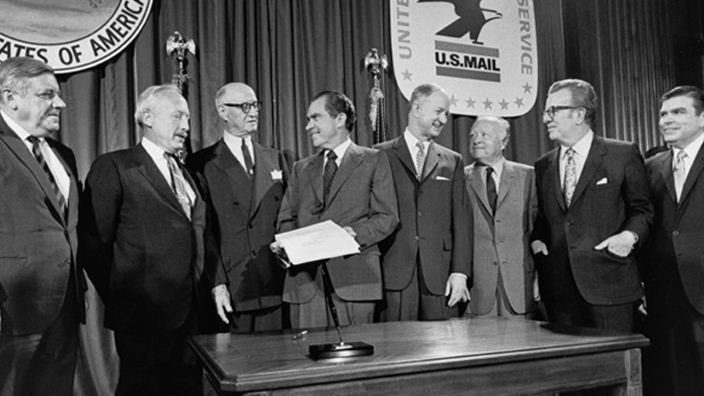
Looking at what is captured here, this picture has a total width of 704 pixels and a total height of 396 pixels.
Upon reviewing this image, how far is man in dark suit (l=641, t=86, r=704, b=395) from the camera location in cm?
302

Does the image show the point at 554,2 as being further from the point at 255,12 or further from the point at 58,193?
the point at 58,193

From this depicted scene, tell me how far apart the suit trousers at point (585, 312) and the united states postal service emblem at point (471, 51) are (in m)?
1.65

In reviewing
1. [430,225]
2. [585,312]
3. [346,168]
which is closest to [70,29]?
[346,168]

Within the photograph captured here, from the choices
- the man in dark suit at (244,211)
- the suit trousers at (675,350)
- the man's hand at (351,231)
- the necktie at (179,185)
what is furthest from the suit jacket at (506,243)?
the necktie at (179,185)

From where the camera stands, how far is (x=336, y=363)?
1.72 meters

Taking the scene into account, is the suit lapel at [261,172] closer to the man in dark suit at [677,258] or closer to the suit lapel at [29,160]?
the suit lapel at [29,160]

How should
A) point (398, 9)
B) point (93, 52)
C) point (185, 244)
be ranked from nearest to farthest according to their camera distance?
1. point (185, 244)
2. point (93, 52)
3. point (398, 9)

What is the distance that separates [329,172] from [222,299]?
752 mm

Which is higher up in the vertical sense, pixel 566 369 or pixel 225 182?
pixel 225 182

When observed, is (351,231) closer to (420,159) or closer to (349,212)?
(349,212)

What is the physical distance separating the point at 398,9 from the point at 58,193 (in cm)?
261

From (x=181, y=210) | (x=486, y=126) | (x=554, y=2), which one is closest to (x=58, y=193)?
(x=181, y=210)

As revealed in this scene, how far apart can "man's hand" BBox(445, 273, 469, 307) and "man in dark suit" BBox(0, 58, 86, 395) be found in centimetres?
160

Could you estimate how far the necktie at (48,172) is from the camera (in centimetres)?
239
